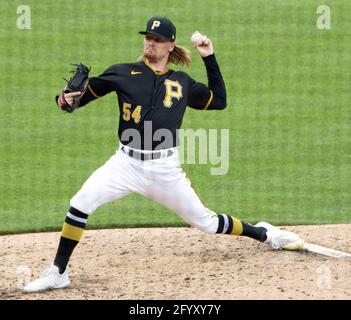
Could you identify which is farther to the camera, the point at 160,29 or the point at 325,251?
the point at 325,251

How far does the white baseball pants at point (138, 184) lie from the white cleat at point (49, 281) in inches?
17.1

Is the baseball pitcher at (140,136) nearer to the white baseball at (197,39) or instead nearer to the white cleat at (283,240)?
the white baseball at (197,39)

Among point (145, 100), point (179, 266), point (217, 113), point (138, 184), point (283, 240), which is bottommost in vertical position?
point (179, 266)

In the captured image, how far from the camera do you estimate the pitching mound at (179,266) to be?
6.45 meters

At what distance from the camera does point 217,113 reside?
11281 millimetres

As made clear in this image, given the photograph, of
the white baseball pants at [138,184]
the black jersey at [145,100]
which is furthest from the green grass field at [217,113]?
the black jersey at [145,100]

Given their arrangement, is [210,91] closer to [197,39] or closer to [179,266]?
[197,39]

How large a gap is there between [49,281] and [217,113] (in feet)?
16.6

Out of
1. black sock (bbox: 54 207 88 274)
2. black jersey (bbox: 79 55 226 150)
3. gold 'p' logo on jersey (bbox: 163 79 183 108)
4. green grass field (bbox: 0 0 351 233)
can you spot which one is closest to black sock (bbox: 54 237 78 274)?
black sock (bbox: 54 207 88 274)

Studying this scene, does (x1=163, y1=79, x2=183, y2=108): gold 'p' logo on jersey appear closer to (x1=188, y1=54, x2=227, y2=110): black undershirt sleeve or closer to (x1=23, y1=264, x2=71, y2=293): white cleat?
(x1=188, y1=54, x2=227, y2=110): black undershirt sleeve

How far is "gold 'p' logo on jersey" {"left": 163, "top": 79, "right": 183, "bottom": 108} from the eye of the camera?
666 centimetres

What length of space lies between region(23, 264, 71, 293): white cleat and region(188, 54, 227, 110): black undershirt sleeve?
143 centimetres

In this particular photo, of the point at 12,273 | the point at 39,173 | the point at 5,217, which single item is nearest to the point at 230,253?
the point at 12,273

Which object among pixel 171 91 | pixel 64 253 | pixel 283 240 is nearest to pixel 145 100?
pixel 171 91
